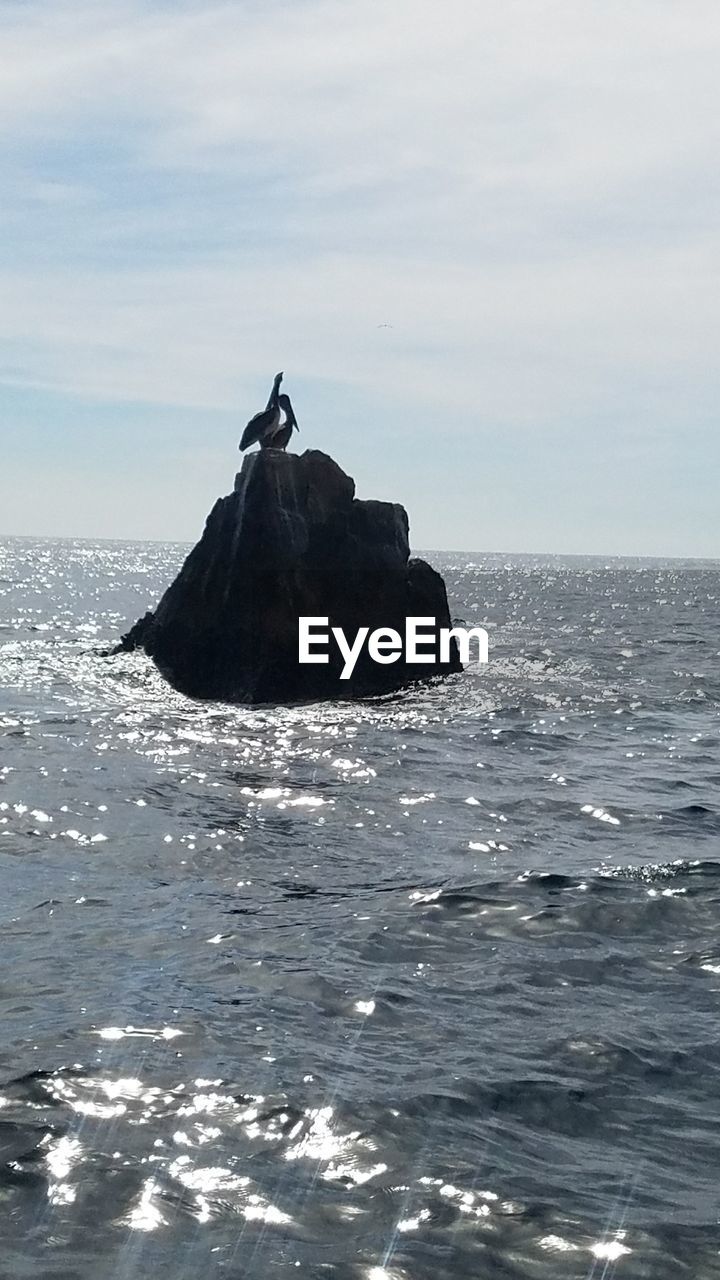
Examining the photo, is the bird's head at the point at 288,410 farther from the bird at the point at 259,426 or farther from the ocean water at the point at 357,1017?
the ocean water at the point at 357,1017

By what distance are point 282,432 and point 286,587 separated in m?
4.65

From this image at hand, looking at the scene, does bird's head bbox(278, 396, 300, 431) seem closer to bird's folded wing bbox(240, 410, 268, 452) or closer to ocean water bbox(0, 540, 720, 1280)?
bird's folded wing bbox(240, 410, 268, 452)

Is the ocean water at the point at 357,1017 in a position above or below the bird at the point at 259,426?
below

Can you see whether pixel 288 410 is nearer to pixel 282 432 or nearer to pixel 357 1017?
pixel 282 432

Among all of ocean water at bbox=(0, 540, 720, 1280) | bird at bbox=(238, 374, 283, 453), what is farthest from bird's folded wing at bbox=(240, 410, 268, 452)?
ocean water at bbox=(0, 540, 720, 1280)

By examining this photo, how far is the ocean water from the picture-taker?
6.28 m

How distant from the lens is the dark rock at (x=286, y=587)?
2838cm

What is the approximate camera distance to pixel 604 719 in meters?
26.9

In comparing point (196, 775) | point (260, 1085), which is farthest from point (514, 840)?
point (260, 1085)

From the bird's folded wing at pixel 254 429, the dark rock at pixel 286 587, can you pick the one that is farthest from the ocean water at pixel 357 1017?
the bird's folded wing at pixel 254 429

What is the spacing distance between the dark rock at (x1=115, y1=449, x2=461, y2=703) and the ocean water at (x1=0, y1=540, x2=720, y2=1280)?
25.3 feet

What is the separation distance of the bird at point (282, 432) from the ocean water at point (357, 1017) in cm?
1162

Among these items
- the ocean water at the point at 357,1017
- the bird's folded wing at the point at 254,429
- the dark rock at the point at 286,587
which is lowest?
the ocean water at the point at 357,1017

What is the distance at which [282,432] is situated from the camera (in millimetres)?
30500
